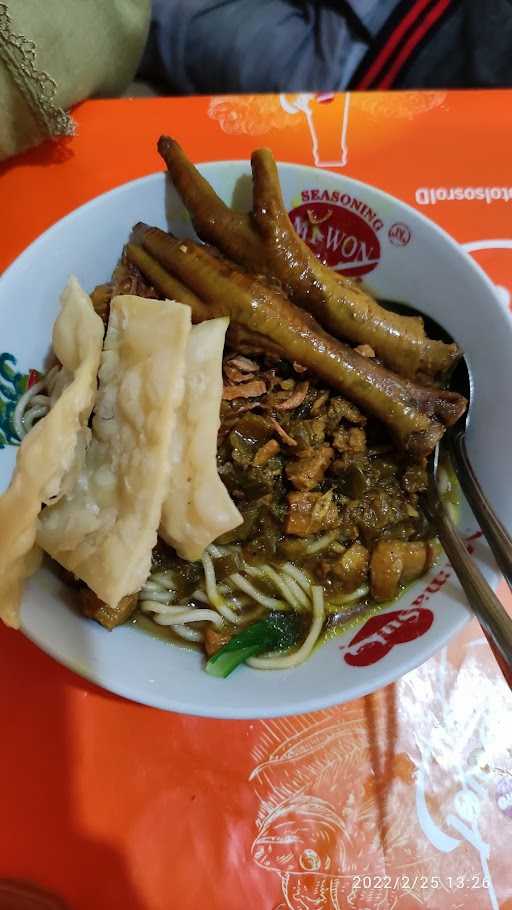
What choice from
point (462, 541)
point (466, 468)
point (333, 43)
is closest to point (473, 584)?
point (462, 541)

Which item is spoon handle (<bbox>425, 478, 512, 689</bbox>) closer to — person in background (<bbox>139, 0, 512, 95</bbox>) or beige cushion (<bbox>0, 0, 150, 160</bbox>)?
beige cushion (<bbox>0, 0, 150, 160</bbox>)

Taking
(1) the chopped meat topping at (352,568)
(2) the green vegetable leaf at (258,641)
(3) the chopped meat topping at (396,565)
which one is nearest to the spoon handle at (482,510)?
(3) the chopped meat topping at (396,565)

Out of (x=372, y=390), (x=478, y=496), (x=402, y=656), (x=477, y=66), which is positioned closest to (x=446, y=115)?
(x=477, y=66)

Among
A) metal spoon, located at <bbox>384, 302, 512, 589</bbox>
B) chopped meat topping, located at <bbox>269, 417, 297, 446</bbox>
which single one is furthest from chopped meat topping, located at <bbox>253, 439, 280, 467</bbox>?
metal spoon, located at <bbox>384, 302, 512, 589</bbox>

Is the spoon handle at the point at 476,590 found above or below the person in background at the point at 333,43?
Result: below

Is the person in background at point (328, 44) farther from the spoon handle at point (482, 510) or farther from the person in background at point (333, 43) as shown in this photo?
the spoon handle at point (482, 510)

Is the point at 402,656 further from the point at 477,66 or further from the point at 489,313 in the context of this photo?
the point at 477,66

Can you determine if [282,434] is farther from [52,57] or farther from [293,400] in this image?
[52,57]
